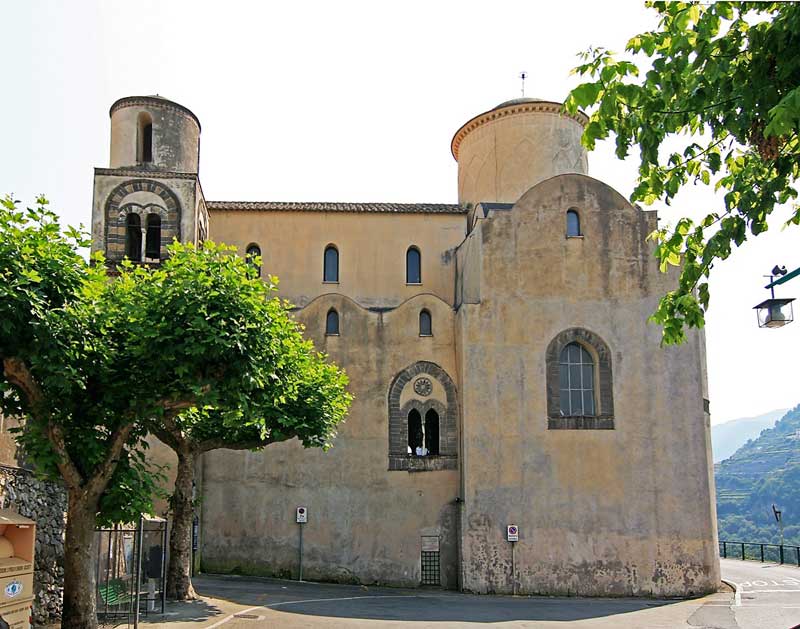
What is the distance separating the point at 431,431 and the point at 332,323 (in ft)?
16.3

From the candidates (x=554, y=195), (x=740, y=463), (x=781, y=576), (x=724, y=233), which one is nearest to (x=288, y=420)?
(x=554, y=195)

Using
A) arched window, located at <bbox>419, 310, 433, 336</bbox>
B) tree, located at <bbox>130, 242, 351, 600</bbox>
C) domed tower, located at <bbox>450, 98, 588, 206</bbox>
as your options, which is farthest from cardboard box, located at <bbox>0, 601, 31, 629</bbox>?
domed tower, located at <bbox>450, 98, 588, 206</bbox>

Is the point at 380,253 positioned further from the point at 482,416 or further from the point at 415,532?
the point at 415,532

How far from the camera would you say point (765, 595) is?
2516 centimetres

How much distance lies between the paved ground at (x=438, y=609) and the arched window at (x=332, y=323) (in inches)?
323

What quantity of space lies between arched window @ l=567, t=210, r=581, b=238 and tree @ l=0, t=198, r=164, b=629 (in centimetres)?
1721

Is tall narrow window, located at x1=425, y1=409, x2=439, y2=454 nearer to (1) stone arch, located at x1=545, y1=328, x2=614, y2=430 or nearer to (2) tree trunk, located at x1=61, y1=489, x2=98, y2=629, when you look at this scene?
(1) stone arch, located at x1=545, y1=328, x2=614, y2=430

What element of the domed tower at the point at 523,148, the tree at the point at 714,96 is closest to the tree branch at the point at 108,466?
the tree at the point at 714,96

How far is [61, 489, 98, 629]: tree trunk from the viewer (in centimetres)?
1417

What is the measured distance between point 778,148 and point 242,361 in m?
9.46

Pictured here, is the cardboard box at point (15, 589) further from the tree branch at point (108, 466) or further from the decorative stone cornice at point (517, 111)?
the decorative stone cornice at point (517, 111)

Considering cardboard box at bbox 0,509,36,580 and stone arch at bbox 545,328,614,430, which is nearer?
cardboard box at bbox 0,509,36,580

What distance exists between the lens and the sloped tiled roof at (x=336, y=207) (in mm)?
31375

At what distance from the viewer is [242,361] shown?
14.4 m
